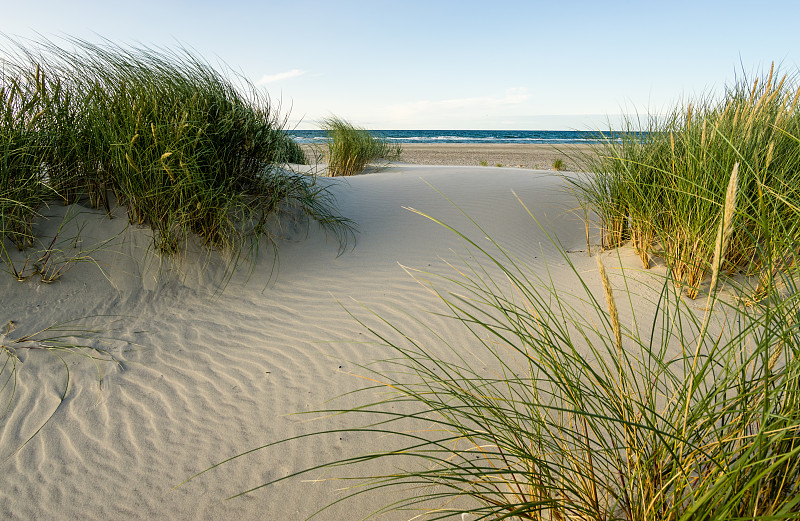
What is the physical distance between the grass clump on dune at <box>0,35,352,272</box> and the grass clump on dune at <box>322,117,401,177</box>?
5399 mm

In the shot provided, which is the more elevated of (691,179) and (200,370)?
(691,179)

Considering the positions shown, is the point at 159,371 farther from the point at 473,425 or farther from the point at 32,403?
the point at 473,425

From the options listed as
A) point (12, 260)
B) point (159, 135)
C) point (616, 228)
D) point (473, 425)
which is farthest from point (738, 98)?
point (12, 260)

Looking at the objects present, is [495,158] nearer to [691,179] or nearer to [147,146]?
[691,179]

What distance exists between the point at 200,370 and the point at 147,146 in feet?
5.99

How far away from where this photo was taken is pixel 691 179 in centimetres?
365

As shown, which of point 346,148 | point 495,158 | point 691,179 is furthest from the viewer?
point 495,158

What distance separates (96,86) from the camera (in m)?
3.86

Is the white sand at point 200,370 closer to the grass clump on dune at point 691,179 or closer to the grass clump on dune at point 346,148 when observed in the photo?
the grass clump on dune at point 691,179

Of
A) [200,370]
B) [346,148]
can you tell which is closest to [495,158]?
[346,148]

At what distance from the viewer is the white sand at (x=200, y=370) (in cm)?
204

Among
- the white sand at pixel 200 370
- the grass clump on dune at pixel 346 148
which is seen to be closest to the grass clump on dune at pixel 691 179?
the white sand at pixel 200 370

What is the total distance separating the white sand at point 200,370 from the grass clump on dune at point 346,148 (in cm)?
498

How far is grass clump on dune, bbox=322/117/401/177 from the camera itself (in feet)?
32.2
